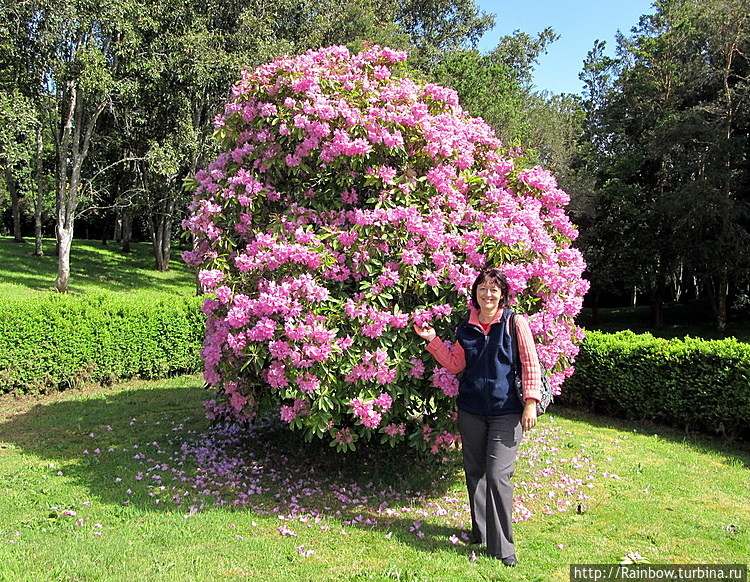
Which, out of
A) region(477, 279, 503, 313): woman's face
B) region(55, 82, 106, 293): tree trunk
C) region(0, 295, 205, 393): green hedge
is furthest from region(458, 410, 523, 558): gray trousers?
region(55, 82, 106, 293): tree trunk

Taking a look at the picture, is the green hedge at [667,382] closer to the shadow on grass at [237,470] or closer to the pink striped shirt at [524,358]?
the shadow on grass at [237,470]

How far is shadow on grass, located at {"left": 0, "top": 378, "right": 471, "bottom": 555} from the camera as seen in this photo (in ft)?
15.8

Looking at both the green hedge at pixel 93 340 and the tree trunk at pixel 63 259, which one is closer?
the green hedge at pixel 93 340

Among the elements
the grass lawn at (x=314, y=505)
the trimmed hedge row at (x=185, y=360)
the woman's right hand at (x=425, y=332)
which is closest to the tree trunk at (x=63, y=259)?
the trimmed hedge row at (x=185, y=360)

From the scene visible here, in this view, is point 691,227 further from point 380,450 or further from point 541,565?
point 541,565

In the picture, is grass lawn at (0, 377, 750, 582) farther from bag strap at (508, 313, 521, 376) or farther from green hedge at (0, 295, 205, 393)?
bag strap at (508, 313, 521, 376)

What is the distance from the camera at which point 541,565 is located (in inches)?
155

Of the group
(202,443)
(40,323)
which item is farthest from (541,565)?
(40,323)

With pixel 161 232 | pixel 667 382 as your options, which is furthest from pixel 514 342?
pixel 161 232

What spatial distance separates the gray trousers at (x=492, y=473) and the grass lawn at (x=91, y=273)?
56.3ft

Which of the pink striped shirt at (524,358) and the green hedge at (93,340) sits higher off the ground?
the pink striped shirt at (524,358)

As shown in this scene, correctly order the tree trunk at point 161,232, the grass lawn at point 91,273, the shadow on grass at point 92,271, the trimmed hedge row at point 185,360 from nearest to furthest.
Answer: the trimmed hedge row at point 185,360 < the grass lawn at point 91,273 < the shadow on grass at point 92,271 < the tree trunk at point 161,232

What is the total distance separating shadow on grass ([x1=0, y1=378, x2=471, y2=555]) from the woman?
1.24 ft

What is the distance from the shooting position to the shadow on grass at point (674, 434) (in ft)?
23.1
